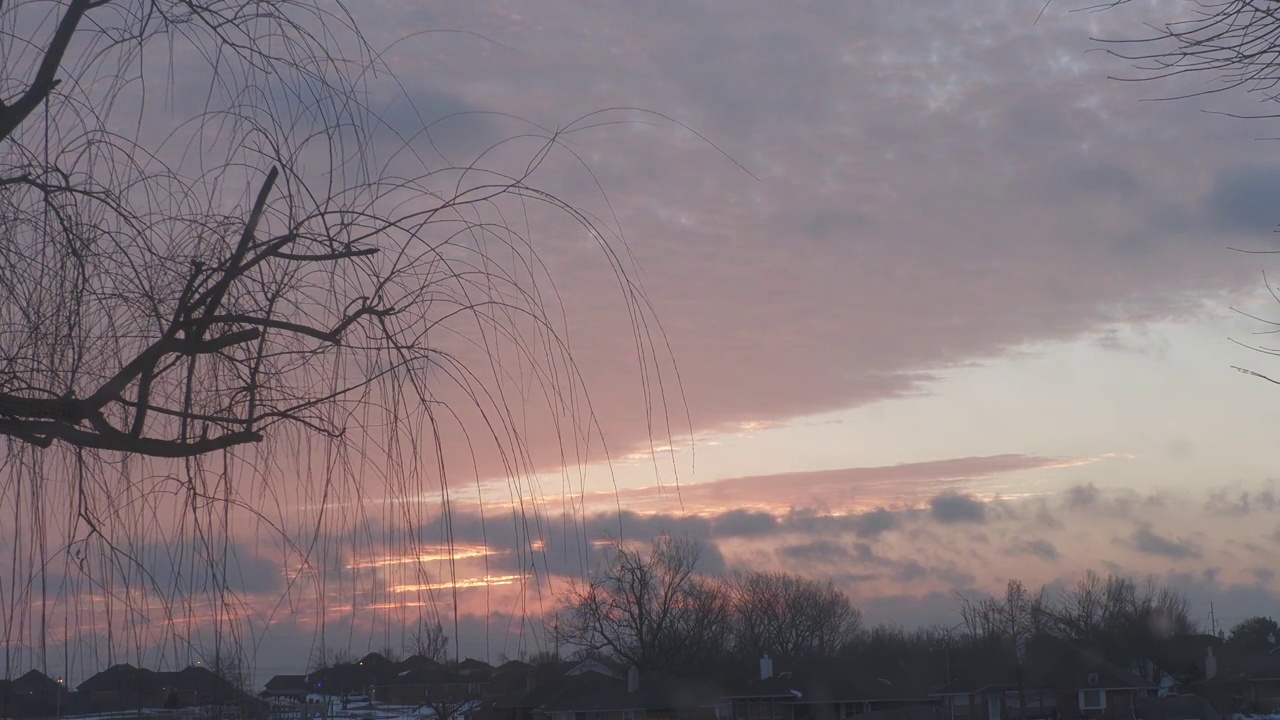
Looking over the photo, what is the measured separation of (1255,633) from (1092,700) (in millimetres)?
42790

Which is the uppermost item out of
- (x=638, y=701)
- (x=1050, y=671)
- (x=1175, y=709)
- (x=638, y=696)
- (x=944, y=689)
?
(x=638, y=696)

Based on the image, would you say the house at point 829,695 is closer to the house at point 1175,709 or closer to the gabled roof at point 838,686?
the gabled roof at point 838,686

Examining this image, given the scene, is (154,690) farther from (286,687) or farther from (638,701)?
(638,701)

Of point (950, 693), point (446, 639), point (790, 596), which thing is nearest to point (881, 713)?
point (950, 693)

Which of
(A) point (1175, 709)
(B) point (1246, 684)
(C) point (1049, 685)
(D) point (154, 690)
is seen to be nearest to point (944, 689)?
(C) point (1049, 685)

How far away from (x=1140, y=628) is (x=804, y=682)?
26582 mm

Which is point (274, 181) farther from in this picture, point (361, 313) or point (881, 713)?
point (881, 713)

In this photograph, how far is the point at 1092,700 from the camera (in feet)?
186

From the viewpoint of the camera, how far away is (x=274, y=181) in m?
3.78

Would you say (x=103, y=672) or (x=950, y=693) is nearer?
(x=103, y=672)

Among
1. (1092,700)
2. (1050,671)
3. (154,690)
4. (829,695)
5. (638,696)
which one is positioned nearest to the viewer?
(154,690)

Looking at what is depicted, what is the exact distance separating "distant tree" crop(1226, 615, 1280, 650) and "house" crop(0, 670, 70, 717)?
93625 millimetres

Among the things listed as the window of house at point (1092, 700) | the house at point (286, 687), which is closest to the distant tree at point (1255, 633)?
the window of house at point (1092, 700)

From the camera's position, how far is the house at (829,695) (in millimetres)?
54156
